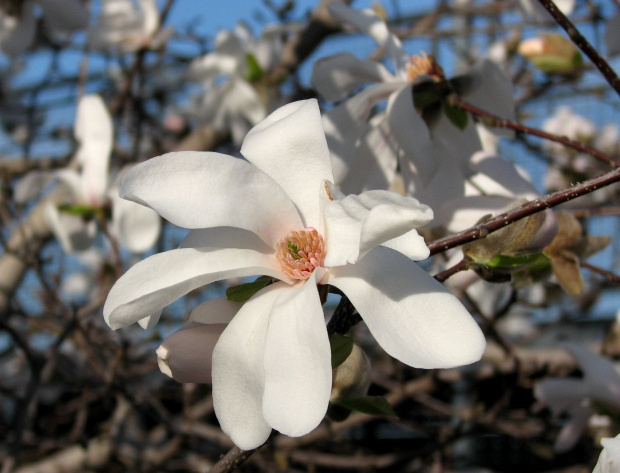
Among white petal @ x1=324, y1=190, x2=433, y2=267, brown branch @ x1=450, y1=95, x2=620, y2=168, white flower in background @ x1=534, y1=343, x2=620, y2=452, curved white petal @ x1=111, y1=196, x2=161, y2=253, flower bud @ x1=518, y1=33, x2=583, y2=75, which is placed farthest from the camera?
curved white petal @ x1=111, y1=196, x2=161, y2=253

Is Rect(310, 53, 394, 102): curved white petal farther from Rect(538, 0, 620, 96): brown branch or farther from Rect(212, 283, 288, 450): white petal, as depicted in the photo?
Rect(212, 283, 288, 450): white petal

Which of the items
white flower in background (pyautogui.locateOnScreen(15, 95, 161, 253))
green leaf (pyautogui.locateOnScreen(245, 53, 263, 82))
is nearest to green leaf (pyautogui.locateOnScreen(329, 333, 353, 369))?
white flower in background (pyautogui.locateOnScreen(15, 95, 161, 253))

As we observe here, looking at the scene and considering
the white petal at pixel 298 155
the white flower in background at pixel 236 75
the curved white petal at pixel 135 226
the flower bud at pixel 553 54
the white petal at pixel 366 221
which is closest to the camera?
the white petal at pixel 366 221

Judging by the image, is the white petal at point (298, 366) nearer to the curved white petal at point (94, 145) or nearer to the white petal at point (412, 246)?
the white petal at point (412, 246)

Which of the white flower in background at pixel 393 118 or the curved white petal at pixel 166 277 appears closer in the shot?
the curved white petal at pixel 166 277

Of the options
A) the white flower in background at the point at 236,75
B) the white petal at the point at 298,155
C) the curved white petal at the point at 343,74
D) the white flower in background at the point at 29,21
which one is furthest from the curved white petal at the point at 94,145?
the white petal at the point at 298,155

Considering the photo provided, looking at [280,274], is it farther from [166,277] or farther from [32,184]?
[32,184]
